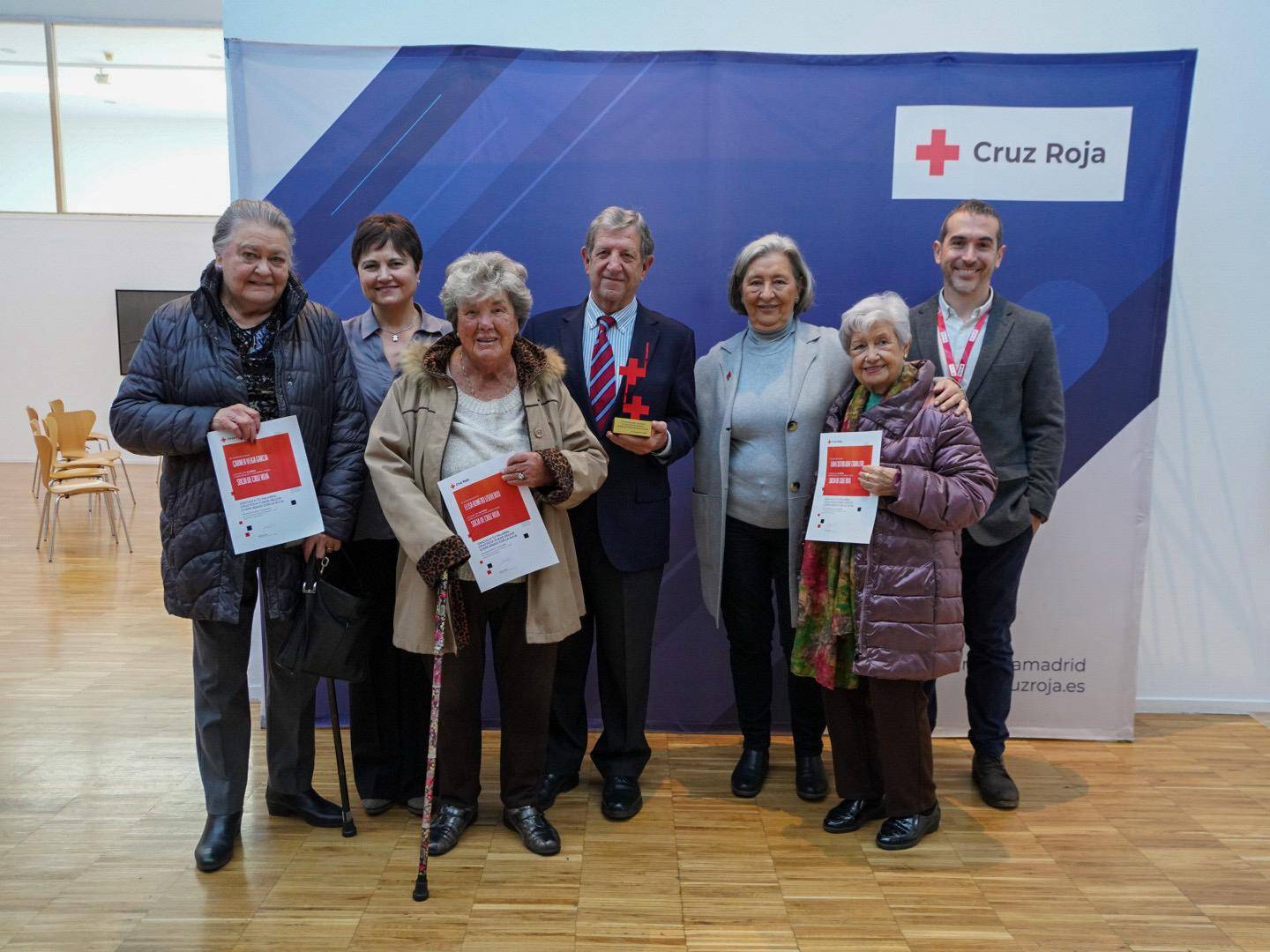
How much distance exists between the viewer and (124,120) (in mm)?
10875

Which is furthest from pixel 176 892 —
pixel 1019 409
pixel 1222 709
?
pixel 1222 709

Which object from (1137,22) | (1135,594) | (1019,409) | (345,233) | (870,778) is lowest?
(870,778)

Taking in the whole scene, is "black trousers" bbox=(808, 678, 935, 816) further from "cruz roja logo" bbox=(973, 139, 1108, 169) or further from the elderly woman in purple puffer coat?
"cruz roja logo" bbox=(973, 139, 1108, 169)

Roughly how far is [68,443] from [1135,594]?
7.35 metres

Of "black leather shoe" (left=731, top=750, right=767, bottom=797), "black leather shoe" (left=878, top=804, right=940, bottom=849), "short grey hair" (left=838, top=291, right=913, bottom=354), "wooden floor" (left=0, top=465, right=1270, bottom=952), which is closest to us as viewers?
"wooden floor" (left=0, top=465, right=1270, bottom=952)

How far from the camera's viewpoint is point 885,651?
90.0 inches

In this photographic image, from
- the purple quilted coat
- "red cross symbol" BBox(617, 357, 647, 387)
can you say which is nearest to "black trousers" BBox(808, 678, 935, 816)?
the purple quilted coat

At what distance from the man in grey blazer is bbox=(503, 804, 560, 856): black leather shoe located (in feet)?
4.40

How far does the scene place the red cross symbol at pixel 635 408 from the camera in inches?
98.4

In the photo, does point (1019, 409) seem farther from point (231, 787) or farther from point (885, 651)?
point (231, 787)

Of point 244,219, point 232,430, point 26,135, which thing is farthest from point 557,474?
point 26,135

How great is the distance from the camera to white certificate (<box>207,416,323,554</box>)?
7.18 feet

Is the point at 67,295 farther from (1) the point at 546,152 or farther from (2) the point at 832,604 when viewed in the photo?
(2) the point at 832,604

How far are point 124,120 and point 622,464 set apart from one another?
11142 mm
